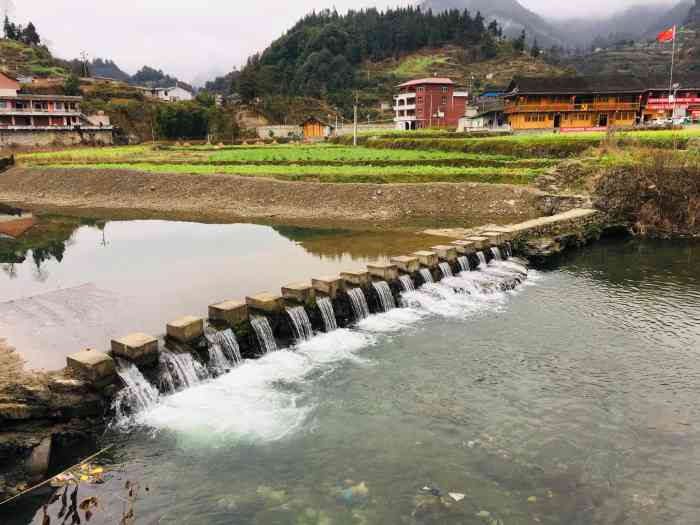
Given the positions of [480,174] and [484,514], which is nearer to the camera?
[484,514]

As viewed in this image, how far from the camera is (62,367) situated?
11.3 metres

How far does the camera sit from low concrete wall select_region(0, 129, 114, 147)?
7769 cm

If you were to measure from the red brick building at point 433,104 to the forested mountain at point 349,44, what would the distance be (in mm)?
50612

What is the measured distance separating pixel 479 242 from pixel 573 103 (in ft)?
182

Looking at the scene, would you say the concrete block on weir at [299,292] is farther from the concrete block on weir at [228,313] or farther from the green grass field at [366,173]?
the green grass field at [366,173]

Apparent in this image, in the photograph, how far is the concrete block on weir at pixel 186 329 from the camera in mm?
12047

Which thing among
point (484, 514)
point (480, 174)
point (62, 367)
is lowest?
point (484, 514)

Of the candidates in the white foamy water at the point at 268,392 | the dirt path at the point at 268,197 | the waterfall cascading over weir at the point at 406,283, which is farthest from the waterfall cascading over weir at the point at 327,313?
the dirt path at the point at 268,197

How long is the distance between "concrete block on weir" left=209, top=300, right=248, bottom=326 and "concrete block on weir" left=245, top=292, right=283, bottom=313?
2.11 ft

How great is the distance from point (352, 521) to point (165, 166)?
44.5 meters

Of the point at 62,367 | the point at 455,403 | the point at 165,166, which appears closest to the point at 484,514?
the point at 455,403

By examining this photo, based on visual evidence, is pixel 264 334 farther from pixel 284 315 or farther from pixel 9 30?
pixel 9 30

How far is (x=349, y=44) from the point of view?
6580 inches

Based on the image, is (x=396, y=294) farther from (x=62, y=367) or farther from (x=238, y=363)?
(x=62, y=367)
